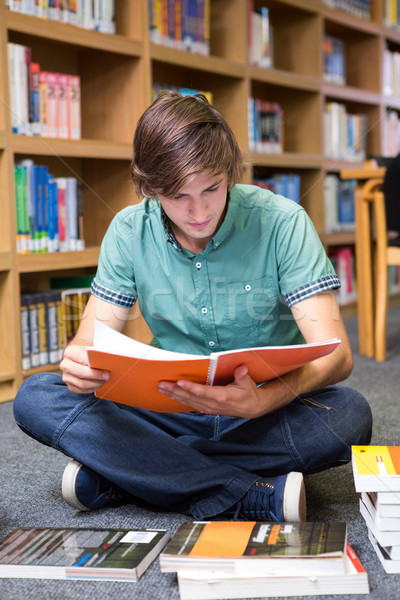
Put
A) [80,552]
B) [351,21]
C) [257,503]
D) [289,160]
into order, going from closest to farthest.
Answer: [80,552], [257,503], [289,160], [351,21]

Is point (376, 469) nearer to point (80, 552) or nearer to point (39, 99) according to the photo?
point (80, 552)

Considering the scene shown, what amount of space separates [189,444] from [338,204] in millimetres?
2631

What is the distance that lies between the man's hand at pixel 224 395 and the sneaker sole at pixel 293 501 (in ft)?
0.46

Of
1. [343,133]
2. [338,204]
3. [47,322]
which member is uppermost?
[343,133]

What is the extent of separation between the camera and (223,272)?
1.19 meters

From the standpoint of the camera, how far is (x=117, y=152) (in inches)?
95.2

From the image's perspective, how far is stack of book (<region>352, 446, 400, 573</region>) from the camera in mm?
939

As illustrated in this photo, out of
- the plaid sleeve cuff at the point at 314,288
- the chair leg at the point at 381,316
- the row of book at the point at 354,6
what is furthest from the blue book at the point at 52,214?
the row of book at the point at 354,6

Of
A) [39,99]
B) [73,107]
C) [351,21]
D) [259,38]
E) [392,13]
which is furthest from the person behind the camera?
[392,13]

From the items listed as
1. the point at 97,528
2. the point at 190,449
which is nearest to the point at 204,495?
the point at 190,449

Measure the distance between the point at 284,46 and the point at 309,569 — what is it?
→ 3074 millimetres

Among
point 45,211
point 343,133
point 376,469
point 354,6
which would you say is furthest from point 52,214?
point 354,6

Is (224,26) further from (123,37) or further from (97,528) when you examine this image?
(97,528)

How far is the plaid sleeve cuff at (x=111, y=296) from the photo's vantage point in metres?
1.24
